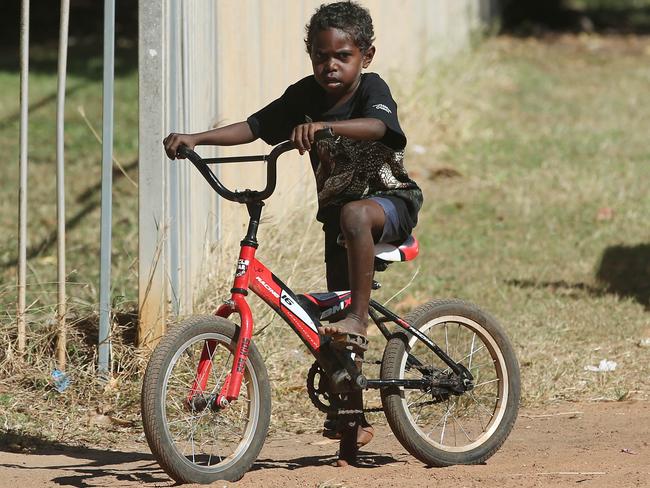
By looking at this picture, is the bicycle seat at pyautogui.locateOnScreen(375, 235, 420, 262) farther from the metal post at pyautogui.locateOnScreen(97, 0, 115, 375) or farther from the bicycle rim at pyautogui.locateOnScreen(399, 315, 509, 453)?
the metal post at pyautogui.locateOnScreen(97, 0, 115, 375)

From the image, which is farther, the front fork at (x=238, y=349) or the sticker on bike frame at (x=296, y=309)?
the sticker on bike frame at (x=296, y=309)

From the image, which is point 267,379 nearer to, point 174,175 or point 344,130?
point 344,130

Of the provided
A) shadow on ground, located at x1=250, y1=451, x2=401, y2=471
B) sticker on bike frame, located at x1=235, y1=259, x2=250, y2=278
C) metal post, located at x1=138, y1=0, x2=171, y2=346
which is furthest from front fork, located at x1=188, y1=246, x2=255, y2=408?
metal post, located at x1=138, y1=0, x2=171, y2=346

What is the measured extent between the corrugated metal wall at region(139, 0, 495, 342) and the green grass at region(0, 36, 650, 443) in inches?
10.8

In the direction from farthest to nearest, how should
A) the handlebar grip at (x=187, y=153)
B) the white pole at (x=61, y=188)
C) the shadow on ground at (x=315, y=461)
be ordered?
the white pole at (x=61, y=188), the shadow on ground at (x=315, y=461), the handlebar grip at (x=187, y=153)

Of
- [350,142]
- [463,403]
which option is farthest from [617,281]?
[350,142]

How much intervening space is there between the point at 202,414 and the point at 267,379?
28 centimetres

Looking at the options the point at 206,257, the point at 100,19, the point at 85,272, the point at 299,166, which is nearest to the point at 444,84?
the point at 299,166

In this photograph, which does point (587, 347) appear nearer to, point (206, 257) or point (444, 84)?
point (206, 257)

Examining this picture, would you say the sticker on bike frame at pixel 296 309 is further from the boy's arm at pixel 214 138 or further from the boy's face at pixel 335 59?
the boy's face at pixel 335 59

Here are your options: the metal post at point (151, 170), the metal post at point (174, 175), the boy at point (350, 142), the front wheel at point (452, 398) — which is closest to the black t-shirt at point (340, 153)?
Result: the boy at point (350, 142)

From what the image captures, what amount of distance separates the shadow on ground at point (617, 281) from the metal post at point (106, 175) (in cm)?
320

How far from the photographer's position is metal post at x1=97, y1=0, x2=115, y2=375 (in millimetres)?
5824

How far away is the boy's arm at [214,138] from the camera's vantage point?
4.65m
